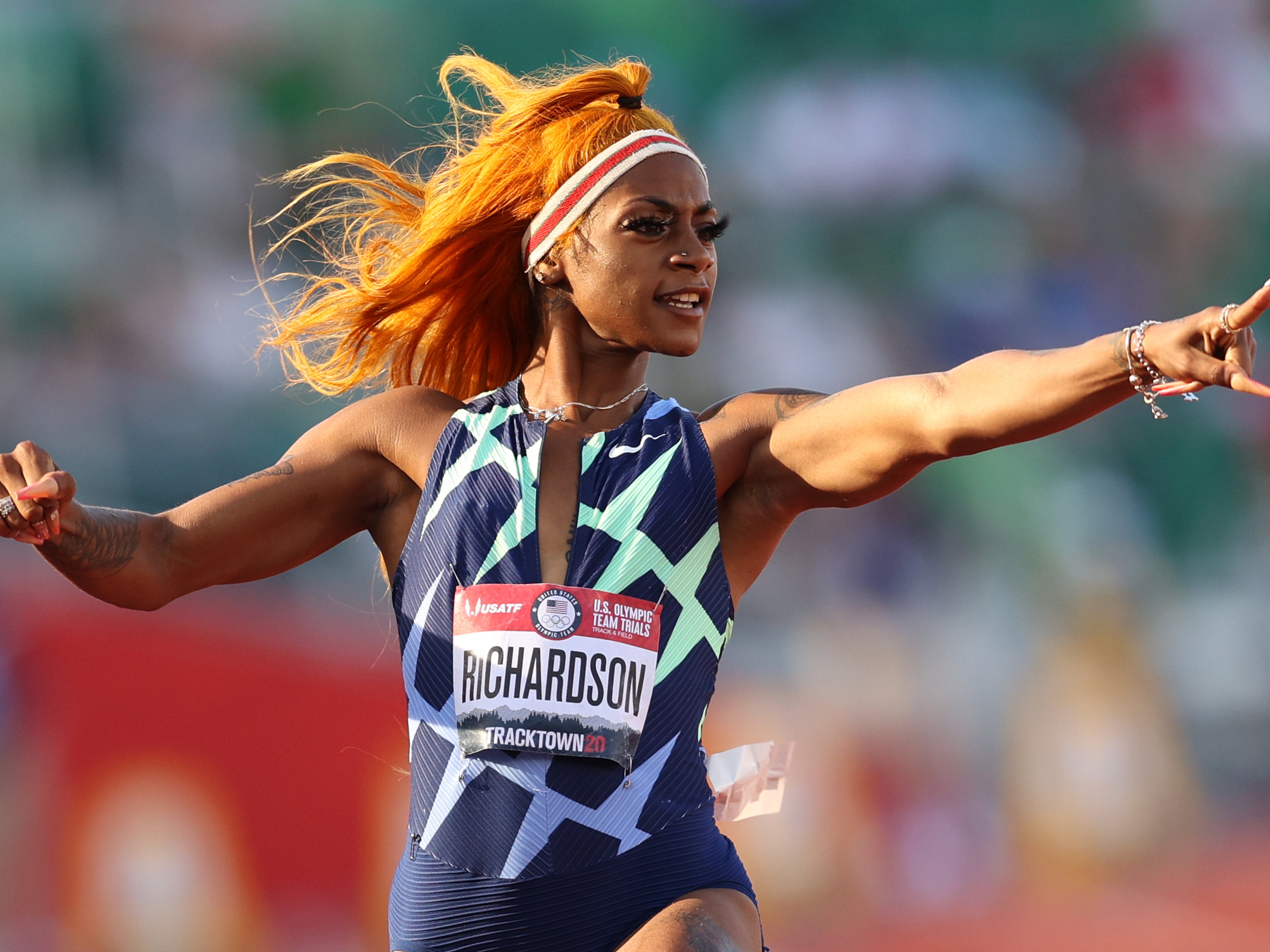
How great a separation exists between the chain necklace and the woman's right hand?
0.87 meters

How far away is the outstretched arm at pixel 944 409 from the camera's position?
198 cm

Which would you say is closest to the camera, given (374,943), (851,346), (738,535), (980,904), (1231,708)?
(738,535)

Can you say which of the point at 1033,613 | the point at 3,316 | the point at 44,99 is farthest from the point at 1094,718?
the point at 44,99

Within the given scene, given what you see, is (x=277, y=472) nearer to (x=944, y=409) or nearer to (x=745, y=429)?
(x=745, y=429)

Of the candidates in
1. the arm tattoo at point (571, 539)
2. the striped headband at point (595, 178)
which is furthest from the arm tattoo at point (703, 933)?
the striped headband at point (595, 178)

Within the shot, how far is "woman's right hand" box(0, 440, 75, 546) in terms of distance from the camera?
2.32m

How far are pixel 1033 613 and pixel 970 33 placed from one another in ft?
12.9

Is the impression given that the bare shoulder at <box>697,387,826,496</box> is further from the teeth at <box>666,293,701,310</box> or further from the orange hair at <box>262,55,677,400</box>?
the orange hair at <box>262,55,677,400</box>

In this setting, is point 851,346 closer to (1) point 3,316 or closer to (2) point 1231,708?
(2) point 1231,708

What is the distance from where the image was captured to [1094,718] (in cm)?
715

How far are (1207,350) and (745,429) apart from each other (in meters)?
0.93

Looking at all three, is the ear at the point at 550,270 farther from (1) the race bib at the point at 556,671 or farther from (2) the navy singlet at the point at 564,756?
(1) the race bib at the point at 556,671

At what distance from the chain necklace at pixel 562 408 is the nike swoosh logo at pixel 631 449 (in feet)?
0.55

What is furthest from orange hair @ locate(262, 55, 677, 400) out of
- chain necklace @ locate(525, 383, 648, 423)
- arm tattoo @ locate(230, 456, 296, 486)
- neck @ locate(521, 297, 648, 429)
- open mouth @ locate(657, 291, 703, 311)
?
arm tattoo @ locate(230, 456, 296, 486)
